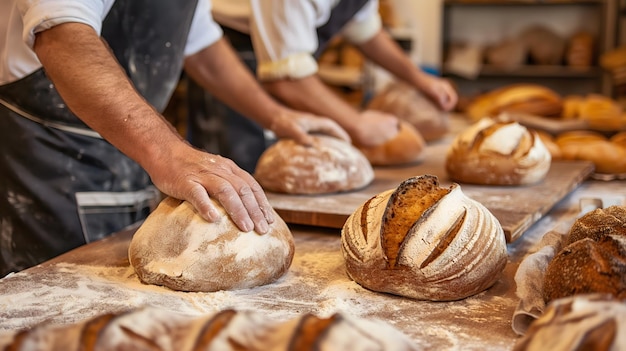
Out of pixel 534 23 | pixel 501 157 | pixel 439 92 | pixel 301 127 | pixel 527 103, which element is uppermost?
pixel 301 127

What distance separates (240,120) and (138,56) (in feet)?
3.32

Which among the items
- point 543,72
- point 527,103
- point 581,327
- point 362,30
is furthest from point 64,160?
point 543,72

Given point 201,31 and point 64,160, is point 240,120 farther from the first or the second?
point 64,160

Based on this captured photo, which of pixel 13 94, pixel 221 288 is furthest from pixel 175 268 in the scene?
pixel 13 94

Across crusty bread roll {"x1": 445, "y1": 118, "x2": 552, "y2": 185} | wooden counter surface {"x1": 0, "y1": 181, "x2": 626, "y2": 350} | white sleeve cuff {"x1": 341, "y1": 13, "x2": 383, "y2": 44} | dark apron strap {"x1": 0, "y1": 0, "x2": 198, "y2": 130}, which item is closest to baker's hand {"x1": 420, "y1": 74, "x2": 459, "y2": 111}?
white sleeve cuff {"x1": 341, "y1": 13, "x2": 383, "y2": 44}

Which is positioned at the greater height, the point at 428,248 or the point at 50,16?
the point at 50,16

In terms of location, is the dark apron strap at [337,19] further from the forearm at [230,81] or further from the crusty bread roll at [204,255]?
the crusty bread roll at [204,255]

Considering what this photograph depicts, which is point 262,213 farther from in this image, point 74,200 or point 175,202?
point 74,200

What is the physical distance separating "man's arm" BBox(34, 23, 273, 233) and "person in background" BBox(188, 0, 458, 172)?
1.06 metres

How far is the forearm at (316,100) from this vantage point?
2650mm

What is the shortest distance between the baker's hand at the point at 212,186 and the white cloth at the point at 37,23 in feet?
1.35

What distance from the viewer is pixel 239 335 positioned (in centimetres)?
92

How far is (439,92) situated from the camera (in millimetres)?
3348

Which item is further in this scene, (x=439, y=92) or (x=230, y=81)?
(x=439, y=92)
